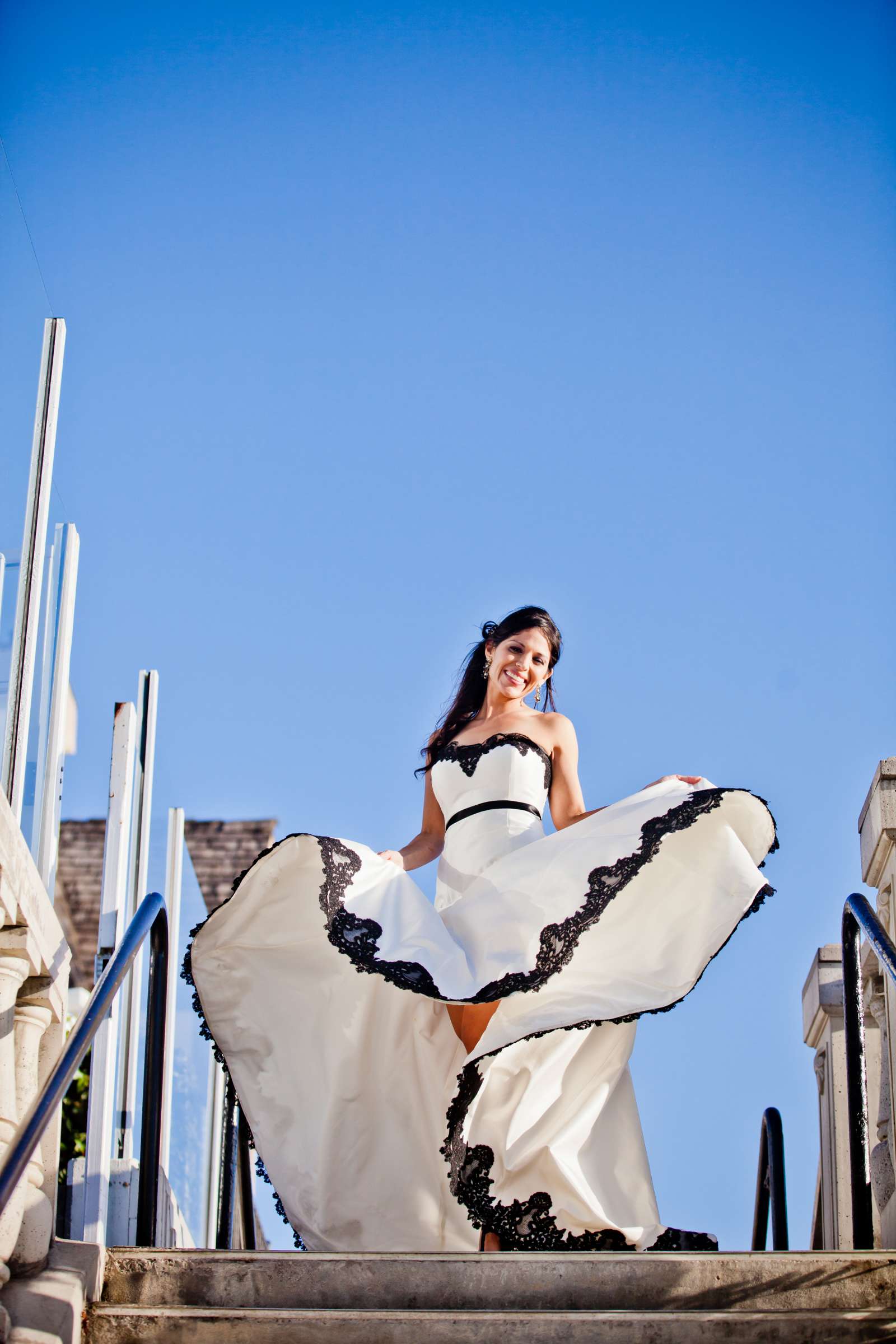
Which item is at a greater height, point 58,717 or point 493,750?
point 493,750

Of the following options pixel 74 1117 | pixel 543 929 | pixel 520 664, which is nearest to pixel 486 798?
pixel 520 664

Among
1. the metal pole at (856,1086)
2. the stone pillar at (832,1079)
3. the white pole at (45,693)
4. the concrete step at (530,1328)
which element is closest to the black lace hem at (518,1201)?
the metal pole at (856,1086)

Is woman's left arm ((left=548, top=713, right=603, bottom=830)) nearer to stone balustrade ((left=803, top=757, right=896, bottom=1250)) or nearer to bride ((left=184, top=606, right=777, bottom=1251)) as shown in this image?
bride ((left=184, top=606, right=777, bottom=1251))

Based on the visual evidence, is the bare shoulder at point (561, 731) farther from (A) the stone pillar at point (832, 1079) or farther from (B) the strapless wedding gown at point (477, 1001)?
(A) the stone pillar at point (832, 1079)

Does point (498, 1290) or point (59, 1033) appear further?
point (59, 1033)

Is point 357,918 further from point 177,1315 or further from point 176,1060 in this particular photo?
point 176,1060

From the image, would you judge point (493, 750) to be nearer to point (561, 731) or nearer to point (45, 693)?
point (561, 731)

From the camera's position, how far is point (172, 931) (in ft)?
23.7

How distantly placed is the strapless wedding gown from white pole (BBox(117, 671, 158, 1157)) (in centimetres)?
26

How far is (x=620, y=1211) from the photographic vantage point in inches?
201

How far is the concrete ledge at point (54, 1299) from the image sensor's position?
369 cm

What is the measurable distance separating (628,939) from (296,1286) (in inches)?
66.0

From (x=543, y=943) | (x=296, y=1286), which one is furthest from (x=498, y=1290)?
(x=543, y=943)

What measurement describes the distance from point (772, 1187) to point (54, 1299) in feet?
10.8
